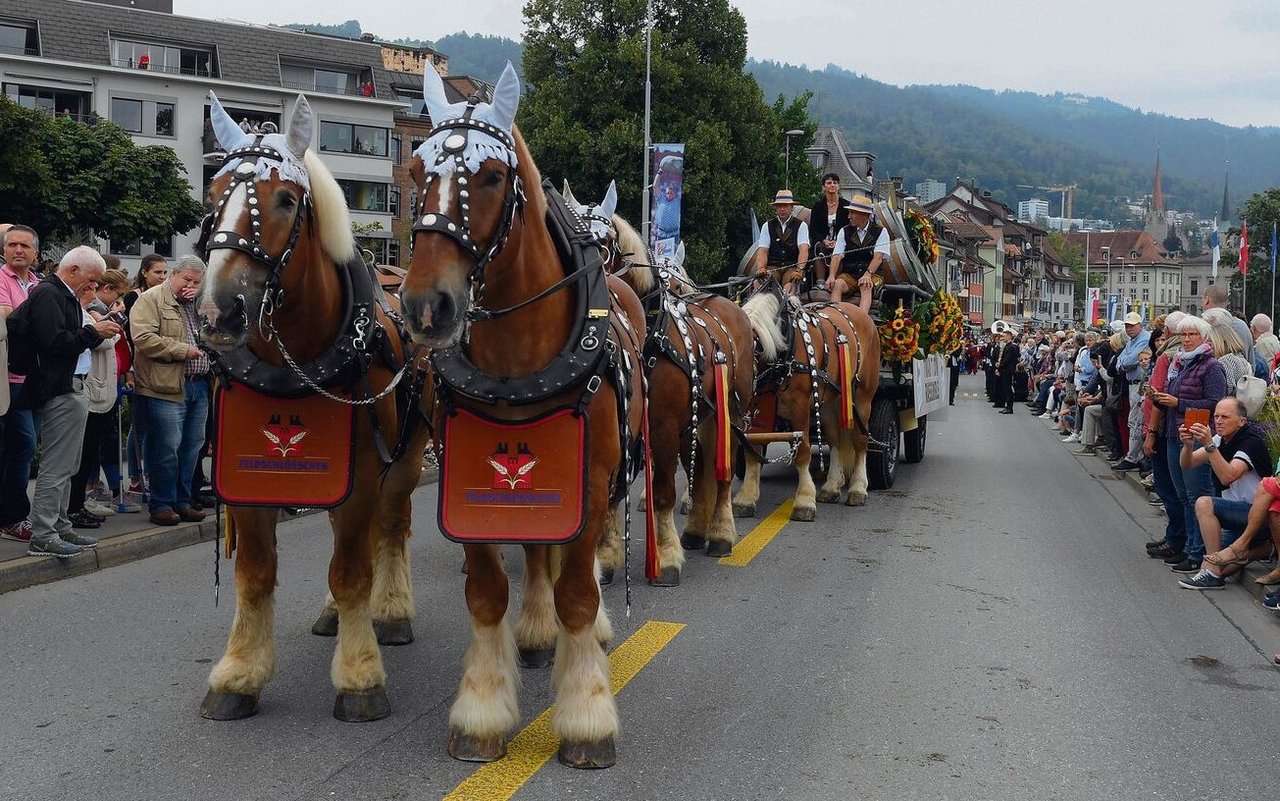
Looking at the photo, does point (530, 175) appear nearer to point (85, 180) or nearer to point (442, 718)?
point (442, 718)

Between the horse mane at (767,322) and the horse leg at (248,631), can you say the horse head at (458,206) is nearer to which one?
the horse leg at (248,631)

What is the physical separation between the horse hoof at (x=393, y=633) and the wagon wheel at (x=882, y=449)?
686 cm

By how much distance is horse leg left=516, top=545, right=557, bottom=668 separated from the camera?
216 inches

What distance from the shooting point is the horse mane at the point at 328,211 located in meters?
A: 4.46

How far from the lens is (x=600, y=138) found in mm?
35500

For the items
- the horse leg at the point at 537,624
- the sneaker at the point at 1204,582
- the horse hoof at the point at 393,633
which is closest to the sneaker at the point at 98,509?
the horse hoof at the point at 393,633

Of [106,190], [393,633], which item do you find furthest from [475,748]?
[106,190]

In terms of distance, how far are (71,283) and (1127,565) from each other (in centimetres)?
762

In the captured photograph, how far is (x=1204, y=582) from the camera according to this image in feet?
26.2

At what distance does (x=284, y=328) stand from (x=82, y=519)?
491 centimetres

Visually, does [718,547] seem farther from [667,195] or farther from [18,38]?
[18,38]

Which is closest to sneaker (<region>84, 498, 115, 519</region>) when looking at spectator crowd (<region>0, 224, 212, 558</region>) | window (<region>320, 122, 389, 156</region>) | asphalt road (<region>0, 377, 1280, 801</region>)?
spectator crowd (<region>0, 224, 212, 558</region>)

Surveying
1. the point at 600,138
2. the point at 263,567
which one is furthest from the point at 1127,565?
the point at 600,138

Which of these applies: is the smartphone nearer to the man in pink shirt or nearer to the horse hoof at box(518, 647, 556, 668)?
the horse hoof at box(518, 647, 556, 668)
